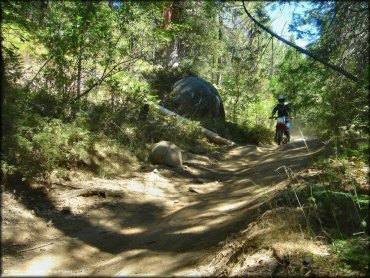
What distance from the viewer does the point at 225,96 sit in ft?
75.0

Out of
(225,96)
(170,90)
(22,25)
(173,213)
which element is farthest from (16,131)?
(225,96)

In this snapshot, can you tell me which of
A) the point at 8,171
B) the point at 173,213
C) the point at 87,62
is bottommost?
the point at 173,213

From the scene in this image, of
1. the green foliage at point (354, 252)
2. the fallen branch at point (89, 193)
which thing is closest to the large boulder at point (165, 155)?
the fallen branch at point (89, 193)

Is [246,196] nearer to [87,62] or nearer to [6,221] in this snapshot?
[6,221]

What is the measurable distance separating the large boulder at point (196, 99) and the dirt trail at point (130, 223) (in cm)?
853

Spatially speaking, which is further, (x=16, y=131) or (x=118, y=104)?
(x=118, y=104)

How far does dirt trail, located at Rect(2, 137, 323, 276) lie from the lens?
482 cm

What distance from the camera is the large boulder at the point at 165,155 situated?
1061cm

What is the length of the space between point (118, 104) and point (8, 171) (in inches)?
211

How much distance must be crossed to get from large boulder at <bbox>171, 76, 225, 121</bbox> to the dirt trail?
853cm

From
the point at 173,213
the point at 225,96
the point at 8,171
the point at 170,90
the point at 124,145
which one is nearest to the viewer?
the point at 8,171

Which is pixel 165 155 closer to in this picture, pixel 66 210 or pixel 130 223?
pixel 130 223

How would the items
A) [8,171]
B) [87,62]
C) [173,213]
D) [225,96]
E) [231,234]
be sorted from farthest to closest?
[225,96], [87,62], [173,213], [8,171], [231,234]

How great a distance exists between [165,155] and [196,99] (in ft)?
26.1
